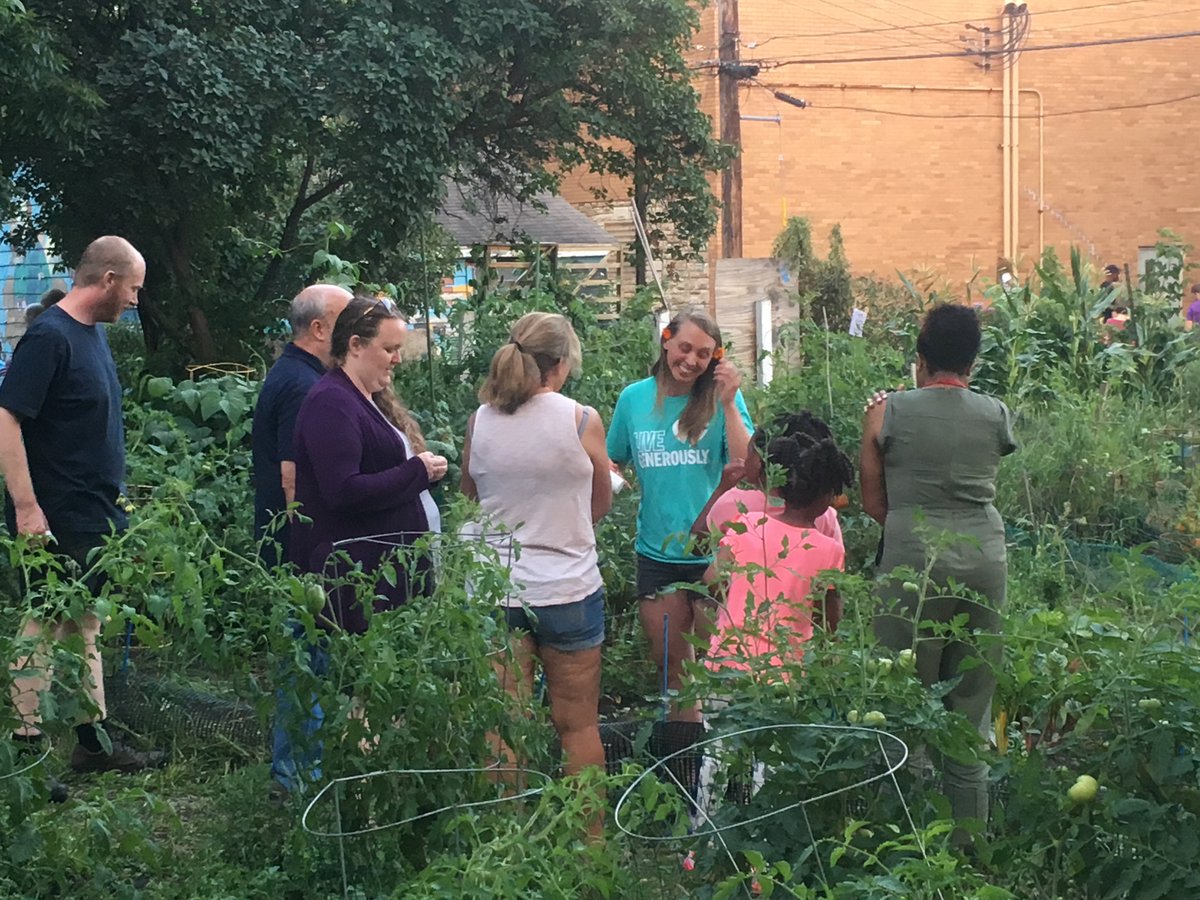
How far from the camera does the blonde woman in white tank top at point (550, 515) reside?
Answer: 3670 mm

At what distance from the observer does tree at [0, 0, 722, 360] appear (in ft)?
30.4

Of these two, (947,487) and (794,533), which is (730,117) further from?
(794,533)

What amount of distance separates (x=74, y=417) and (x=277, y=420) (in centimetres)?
61

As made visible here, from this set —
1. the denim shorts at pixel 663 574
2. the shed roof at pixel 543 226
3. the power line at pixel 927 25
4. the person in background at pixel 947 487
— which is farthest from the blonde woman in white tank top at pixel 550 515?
the power line at pixel 927 25

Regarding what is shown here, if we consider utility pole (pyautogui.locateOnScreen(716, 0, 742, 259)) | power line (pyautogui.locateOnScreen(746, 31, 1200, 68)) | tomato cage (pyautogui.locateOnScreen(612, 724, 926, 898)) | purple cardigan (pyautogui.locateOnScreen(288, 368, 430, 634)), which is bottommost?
tomato cage (pyautogui.locateOnScreen(612, 724, 926, 898))

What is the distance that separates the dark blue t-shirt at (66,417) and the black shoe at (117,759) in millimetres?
747

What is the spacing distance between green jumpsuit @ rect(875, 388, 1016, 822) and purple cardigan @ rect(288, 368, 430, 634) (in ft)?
4.14

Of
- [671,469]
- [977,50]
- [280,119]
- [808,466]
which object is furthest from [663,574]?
[977,50]

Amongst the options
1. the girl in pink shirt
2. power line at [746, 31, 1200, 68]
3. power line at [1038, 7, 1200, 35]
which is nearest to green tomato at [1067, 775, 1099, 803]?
the girl in pink shirt

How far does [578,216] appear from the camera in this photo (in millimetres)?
21172

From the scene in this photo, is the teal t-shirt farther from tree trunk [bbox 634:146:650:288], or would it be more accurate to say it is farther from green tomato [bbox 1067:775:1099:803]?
tree trunk [bbox 634:146:650:288]

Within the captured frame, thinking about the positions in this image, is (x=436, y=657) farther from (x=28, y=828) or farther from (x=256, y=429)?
(x=256, y=429)

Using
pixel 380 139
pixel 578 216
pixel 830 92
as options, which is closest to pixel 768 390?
pixel 380 139

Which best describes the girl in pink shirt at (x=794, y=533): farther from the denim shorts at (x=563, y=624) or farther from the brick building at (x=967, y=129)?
the brick building at (x=967, y=129)
